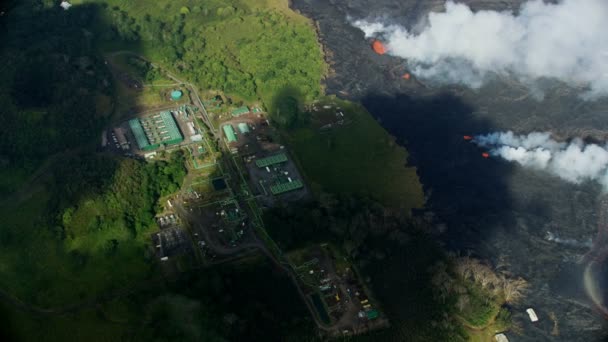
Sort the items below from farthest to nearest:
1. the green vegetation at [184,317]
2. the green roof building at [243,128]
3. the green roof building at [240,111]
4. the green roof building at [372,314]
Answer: the green roof building at [240,111] → the green roof building at [243,128] → the green roof building at [372,314] → the green vegetation at [184,317]

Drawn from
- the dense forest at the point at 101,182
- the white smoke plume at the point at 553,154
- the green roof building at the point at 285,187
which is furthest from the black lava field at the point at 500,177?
the green roof building at the point at 285,187

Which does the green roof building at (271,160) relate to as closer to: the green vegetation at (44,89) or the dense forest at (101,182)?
the dense forest at (101,182)

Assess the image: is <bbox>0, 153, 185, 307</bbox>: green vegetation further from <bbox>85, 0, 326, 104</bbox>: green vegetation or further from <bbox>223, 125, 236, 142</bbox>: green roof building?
<bbox>85, 0, 326, 104</bbox>: green vegetation

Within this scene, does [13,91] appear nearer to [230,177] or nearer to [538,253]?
[230,177]

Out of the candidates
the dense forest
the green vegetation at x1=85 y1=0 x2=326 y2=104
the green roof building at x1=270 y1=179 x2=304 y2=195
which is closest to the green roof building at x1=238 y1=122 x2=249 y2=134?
the green vegetation at x1=85 y1=0 x2=326 y2=104

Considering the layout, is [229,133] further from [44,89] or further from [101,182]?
[44,89]

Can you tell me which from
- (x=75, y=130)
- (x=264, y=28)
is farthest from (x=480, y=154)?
(x=75, y=130)
